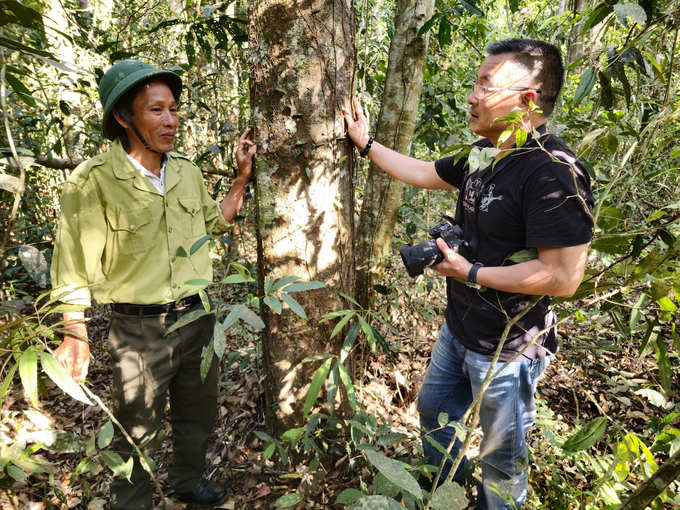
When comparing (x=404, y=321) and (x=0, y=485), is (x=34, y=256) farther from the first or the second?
(x=404, y=321)

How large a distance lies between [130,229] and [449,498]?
1807 millimetres

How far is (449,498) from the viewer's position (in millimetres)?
1188

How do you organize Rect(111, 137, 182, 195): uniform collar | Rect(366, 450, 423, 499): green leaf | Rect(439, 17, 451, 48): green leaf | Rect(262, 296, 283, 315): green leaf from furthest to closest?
Rect(439, 17, 451, 48): green leaf, Rect(111, 137, 182, 195): uniform collar, Rect(262, 296, 283, 315): green leaf, Rect(366, 450, 423, 499): green leaf

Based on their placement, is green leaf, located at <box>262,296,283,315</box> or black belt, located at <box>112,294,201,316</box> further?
black belt, located at <box>112,294,201,316</box>

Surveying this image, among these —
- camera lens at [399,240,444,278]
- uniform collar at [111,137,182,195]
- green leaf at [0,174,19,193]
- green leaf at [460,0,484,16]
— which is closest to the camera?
green leaf at [0,174,19,193]

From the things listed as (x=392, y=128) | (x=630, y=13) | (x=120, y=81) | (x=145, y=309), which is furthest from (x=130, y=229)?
(x=630, y=13)

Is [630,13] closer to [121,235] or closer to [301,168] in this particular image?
[301,168]

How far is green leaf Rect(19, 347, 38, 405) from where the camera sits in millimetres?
1197

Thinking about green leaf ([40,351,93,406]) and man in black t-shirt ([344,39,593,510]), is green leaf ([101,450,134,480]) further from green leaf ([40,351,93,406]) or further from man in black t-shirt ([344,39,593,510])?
man in black t-shirt ([344,39,593,510])

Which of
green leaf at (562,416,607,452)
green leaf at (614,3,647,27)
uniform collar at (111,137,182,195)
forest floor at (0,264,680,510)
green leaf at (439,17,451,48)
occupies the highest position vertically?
green leaf at (439,17,451,48)

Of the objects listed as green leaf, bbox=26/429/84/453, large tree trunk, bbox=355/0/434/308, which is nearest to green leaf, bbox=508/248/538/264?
large tree trunk, bbox=355/0/434/308

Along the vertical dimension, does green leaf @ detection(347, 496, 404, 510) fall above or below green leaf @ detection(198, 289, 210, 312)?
below

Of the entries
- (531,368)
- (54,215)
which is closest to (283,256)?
(531,368)

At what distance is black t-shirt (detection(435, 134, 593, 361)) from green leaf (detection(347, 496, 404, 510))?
0.81m
